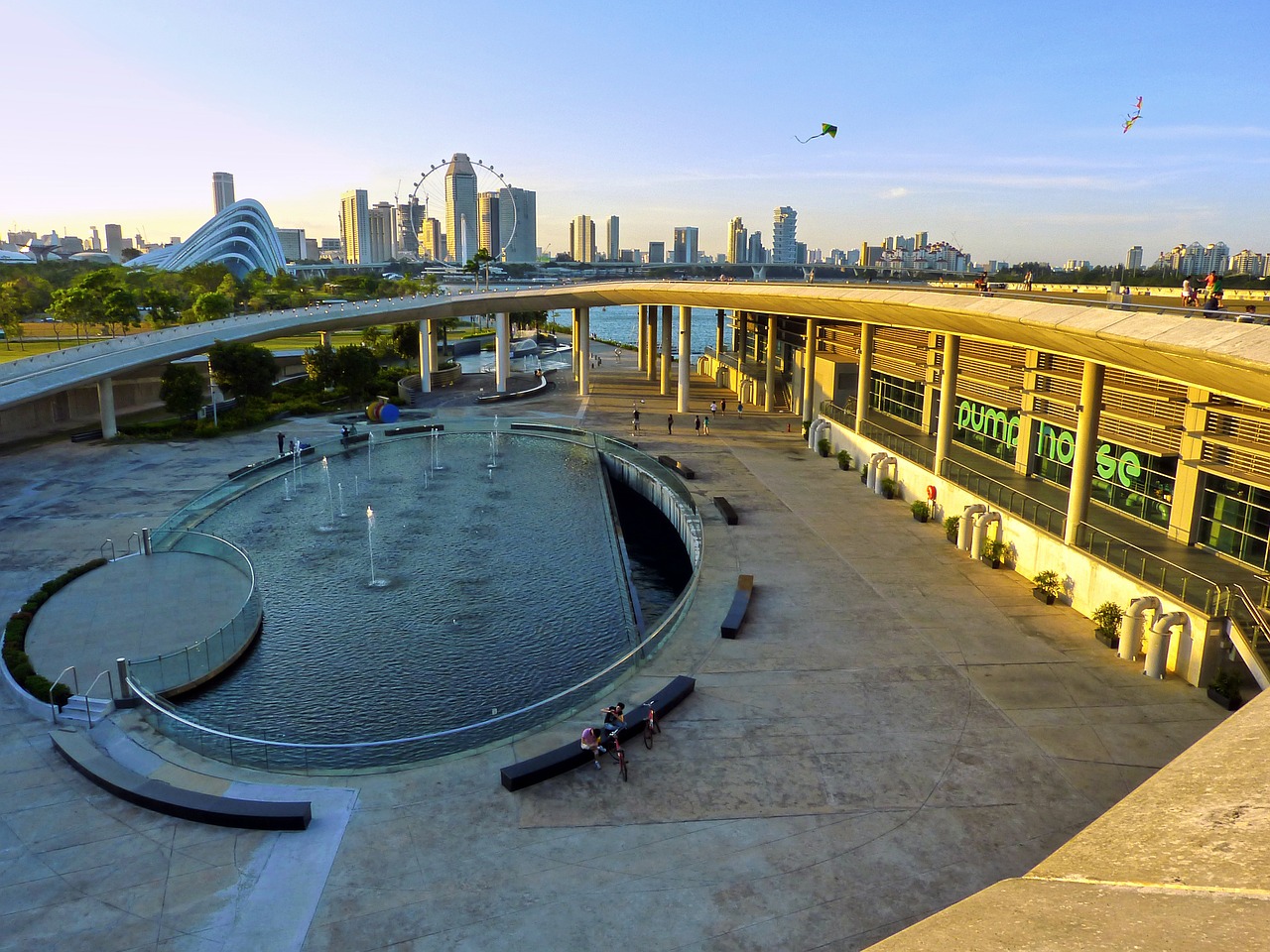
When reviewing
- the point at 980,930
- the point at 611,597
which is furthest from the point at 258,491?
the point at 980,930

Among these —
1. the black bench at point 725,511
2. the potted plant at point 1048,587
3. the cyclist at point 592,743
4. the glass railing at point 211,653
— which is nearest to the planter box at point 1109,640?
the potted plant at point 1048,587

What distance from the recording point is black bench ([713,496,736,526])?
99.9 ft

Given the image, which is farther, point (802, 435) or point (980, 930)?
point (802, 435)

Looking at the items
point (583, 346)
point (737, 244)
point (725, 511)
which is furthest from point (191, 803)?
point (737, 244)

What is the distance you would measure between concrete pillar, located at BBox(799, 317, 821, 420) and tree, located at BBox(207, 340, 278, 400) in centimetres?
3161

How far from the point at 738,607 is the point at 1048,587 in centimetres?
863

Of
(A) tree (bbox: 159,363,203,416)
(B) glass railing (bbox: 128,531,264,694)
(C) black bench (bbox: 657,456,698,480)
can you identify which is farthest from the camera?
(A) tree (bbox: 159,363,203,416)

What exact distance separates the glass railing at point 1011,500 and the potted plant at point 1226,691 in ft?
20.8

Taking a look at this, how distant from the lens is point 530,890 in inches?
486

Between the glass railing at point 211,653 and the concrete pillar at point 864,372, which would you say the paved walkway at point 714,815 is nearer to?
the glass railing at point 211,653

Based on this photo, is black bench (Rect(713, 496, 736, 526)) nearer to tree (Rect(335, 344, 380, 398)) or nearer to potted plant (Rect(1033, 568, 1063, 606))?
potted plant (Rect(1033, 568, 1063, 606))

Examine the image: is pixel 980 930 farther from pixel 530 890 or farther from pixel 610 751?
pixel 610 751

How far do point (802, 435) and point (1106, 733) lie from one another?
31.5 m

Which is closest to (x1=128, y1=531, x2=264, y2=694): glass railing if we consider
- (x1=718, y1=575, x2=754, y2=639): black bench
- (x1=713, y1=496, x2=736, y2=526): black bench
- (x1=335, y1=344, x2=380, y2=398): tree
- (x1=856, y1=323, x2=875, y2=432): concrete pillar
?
(x1=718, y1=575, x2=754, y2=639): black bench
